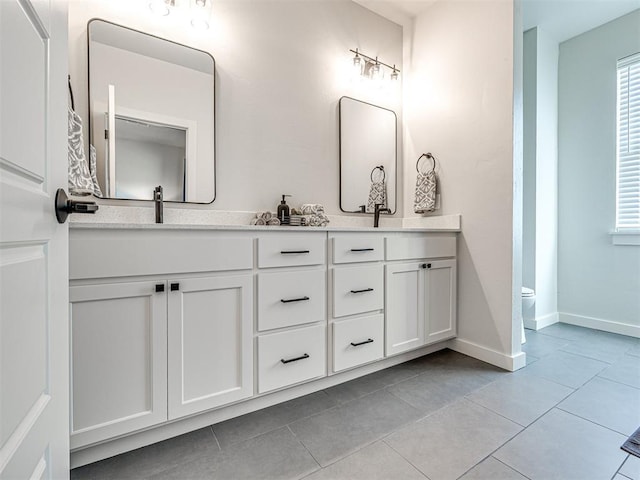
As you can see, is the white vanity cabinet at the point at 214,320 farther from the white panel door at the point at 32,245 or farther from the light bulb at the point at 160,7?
the light bulb at the point at 160,7

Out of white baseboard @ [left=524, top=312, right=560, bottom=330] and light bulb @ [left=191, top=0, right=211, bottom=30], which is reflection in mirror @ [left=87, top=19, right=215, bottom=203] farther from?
white baseboard @ [left=524, top=312, right=560, bottom=330]

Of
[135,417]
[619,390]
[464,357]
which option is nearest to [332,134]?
[464,357]

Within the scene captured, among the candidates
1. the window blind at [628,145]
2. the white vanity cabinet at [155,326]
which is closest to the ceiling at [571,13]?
the window blind at [628,145]

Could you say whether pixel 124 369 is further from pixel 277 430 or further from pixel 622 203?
pixel 622 203

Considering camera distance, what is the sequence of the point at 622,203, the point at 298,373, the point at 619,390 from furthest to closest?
the point at 622,203, the point at 619,390, the point at 298,373

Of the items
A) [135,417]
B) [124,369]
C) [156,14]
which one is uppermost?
[156,14]

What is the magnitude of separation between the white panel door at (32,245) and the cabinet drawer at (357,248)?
1.22 metres

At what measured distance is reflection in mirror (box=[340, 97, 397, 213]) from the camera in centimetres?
247

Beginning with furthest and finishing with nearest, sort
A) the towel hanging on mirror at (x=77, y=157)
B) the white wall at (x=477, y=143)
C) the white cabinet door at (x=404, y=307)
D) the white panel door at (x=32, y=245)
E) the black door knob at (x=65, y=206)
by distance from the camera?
the white wall at (x=477, y=143) < the white cabinet door at (x=404, y=307) < the towel hanging on mirror at (x=77, y=157) < the black door knob at (x=65, y=206) < the white panel door at (x=32, y=245)

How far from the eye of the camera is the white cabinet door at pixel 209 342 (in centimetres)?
129

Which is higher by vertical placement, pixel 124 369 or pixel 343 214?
pixel 343 214

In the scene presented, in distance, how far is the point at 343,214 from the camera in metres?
2.46

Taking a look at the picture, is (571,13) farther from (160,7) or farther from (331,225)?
(160,7)

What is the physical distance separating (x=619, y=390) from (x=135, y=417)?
240cm
